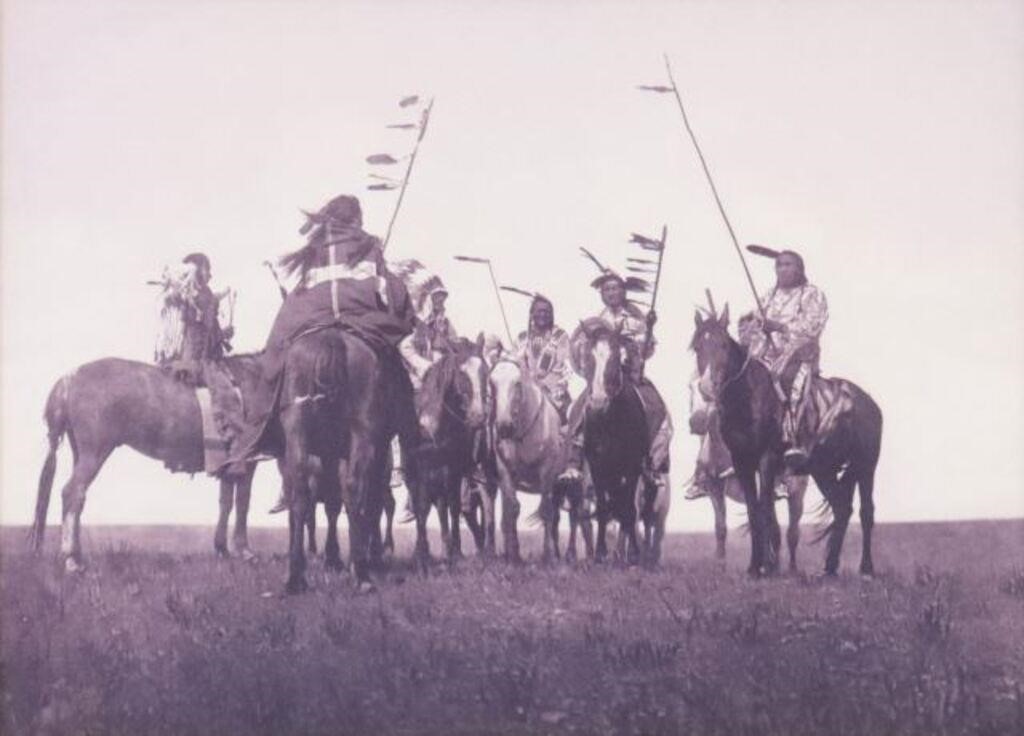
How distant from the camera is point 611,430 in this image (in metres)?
14.1

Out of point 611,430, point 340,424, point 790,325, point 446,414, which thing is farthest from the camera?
point 446,414

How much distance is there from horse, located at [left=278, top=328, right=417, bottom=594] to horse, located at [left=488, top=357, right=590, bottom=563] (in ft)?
7.51

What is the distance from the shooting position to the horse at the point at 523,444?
14.4m

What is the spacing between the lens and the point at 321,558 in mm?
13492

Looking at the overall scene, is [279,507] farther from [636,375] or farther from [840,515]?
[840,515]

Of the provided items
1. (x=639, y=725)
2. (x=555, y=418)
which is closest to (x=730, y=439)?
(x=555, y=418)

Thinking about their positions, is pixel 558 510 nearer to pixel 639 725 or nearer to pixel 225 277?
pixel 225 277

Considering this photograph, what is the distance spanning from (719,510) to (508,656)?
5.86m

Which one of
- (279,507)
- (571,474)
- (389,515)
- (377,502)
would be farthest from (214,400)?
(571,474)

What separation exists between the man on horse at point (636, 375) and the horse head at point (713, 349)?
914mm

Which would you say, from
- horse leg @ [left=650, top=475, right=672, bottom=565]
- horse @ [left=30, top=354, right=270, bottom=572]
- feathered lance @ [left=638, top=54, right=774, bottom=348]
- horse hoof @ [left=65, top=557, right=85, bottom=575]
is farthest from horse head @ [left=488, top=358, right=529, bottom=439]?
horse hoof @ [left=65, top=557, right=85, bottom=575]

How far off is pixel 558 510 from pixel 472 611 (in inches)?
176

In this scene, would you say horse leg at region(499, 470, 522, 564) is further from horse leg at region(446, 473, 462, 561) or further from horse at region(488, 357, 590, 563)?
horse leg at region(446, 473, 462, 561)

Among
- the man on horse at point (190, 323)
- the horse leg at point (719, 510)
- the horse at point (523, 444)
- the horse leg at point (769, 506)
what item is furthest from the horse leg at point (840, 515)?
the man on horse at point (190, 323)
